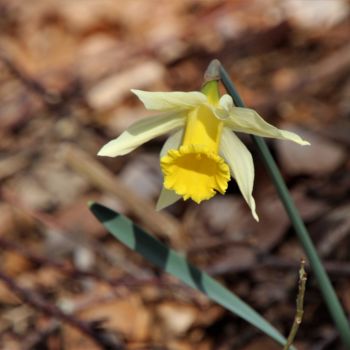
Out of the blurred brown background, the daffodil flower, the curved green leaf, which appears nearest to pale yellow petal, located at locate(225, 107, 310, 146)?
the daffodil flower

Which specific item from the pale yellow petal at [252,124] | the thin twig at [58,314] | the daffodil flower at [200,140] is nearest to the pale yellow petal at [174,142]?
the daffodil flower at [200,140]

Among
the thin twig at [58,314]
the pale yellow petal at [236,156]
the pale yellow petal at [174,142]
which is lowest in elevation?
the thin twig at [58,314]

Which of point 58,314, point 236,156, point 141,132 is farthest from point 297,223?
point 58,314

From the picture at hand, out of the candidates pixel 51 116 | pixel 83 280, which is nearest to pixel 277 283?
pixel 83 280

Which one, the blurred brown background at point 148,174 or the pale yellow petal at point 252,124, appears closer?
the pale yellow petal at point 252,124

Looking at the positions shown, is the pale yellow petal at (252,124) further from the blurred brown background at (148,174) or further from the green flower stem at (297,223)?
the blurred brown background at (148,174)

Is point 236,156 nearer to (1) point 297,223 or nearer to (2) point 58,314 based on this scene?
(1) point 297,223
